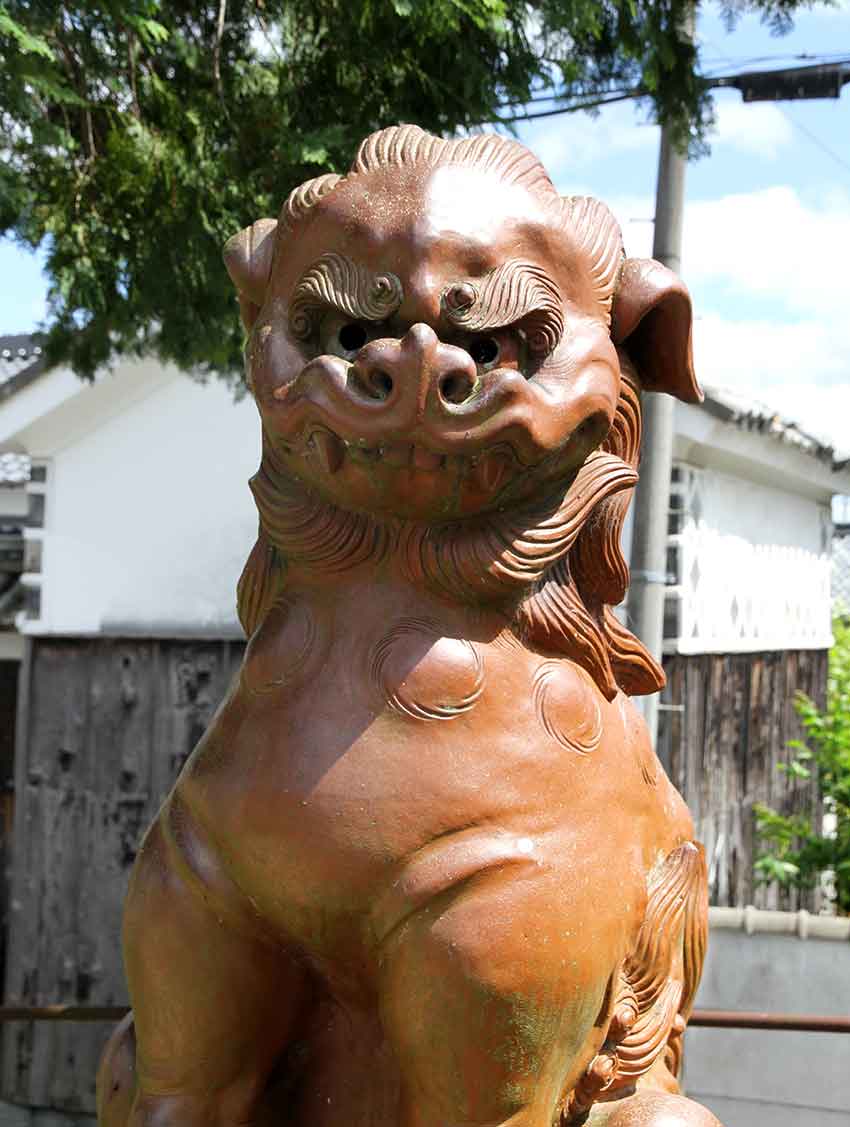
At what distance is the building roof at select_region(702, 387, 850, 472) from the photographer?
18.6 ft

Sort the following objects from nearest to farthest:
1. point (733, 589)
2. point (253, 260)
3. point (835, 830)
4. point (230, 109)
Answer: point (253, 260) → point (230, 109) → point (835, 830) → point (733, 589)

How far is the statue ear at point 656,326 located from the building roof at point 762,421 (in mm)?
3730

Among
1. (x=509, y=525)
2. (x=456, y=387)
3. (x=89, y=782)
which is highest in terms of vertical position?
(x=456, y=387)

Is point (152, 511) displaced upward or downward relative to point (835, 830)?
upward

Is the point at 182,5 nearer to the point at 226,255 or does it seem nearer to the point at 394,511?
the point at 226,255

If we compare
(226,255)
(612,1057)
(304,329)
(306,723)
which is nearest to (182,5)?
(226,255)

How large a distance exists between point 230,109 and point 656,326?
203 centimetres

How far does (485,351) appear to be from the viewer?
159 centimetres

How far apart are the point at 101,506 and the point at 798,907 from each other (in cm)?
394

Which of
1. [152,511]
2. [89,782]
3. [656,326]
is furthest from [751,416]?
[656,326]

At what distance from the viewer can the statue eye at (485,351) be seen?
158cm

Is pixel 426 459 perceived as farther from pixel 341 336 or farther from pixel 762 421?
pixel 762 421

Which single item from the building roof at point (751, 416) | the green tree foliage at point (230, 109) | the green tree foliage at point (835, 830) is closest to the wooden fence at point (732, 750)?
the green tree foliage at point (835, 830)

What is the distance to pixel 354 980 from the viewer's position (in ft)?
5.30
